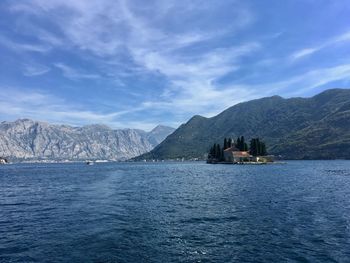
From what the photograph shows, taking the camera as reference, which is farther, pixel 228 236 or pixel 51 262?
pixel 228 236

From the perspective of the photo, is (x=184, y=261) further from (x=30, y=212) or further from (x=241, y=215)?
(x=30, y=212)

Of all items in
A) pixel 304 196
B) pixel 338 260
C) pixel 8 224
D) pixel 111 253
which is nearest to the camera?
pixel 338 260

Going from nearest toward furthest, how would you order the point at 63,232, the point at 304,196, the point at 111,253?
the point at 111,253, the point at 63,232, the point at 304,196

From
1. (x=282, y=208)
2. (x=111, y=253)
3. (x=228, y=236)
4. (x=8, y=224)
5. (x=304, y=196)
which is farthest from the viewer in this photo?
(x=304, y=196)

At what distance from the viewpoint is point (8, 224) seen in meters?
38.4

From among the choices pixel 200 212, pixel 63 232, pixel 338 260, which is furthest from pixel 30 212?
pixel 338 260

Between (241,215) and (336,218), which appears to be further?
(241,215)

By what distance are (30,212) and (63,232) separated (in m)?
15.9

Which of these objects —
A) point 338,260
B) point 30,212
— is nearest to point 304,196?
point 338,260

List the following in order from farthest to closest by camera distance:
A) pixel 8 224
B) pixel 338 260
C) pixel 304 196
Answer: pixel 304 196 → pixel 8 224 → pixel 338 260

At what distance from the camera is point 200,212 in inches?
1721

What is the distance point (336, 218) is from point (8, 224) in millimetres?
37565

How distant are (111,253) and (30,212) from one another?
25.4m

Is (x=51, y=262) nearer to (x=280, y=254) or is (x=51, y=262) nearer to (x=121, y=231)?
(x=121, y=231)
